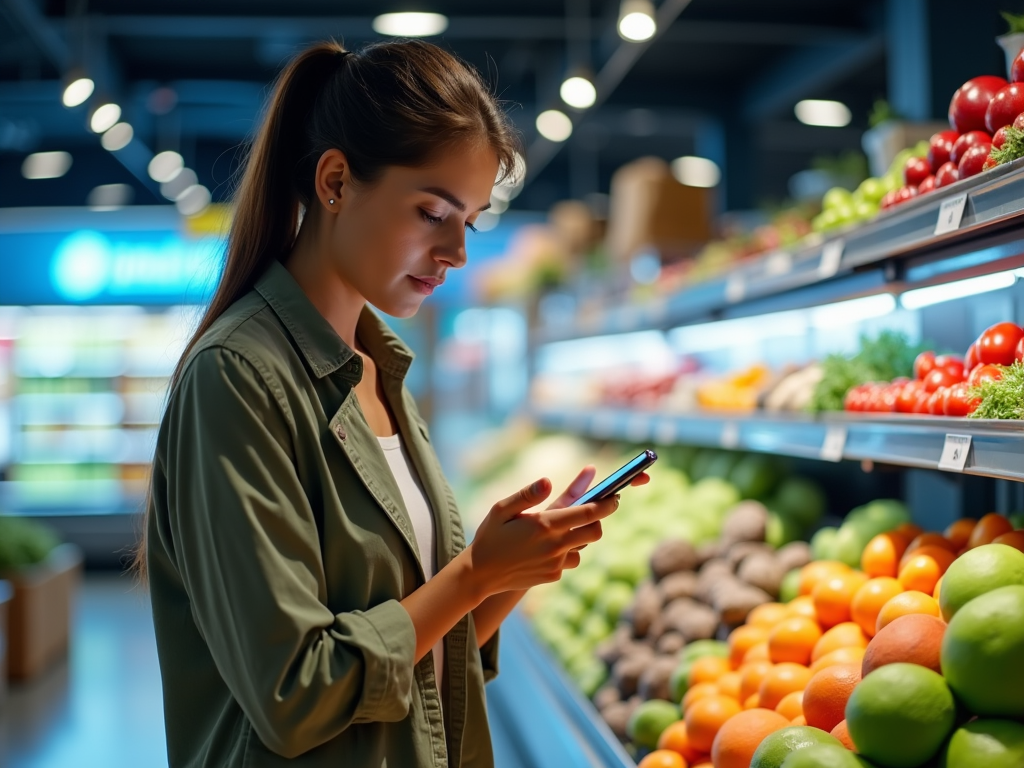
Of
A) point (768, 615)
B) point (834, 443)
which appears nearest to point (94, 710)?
point (768, 615)

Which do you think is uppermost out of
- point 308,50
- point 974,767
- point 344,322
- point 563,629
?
point 308,50

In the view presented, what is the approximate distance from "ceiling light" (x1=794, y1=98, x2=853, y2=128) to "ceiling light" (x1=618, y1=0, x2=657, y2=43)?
5.95 m

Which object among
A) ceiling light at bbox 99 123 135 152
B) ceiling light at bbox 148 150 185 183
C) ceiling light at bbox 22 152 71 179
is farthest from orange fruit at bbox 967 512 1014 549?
ceiling light at bbox 22 152 71 179

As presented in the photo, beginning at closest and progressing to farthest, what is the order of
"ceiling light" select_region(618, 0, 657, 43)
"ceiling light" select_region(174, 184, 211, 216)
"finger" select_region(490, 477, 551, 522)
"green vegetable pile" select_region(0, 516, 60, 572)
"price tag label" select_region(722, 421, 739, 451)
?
"finger" select_region(490, 477, 551, 522), "price tag label" select_region(722, 421, 739, 451), "ceiling light" select_region(618, 0, 657, 43), "green vegetable pile" select_region(0, 516, 60, 572), "ceiling light" select_region(174, 184, 211, 216)

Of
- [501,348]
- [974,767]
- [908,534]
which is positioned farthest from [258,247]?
[501,348]

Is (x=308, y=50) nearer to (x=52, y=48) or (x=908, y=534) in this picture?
(x=908, y=534)

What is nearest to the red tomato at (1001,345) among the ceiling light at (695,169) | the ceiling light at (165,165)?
the ceiling light at (165,165)

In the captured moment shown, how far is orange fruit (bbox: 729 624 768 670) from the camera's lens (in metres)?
2.52

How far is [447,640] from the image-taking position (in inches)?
63.3

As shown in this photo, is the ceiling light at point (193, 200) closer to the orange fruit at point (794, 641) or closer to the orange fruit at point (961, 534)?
the orange fruit at point (794, 641)

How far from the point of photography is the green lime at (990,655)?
138 cm

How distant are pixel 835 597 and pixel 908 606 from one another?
44cm

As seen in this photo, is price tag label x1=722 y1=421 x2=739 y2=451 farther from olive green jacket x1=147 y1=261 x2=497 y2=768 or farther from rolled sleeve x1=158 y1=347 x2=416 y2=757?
rolled sleeve x1=158 y1=347 x2=416 y2=757

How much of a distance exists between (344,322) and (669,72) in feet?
26.2
